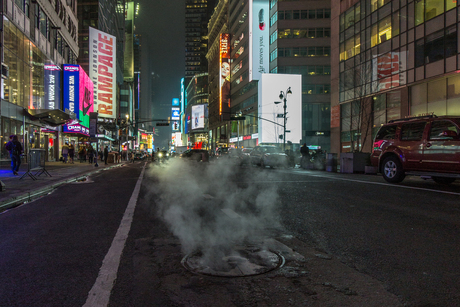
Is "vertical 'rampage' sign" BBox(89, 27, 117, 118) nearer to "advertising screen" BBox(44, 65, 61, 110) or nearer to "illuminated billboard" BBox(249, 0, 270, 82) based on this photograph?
→ "advertising screen" BBox(44, 65, 61, 110)

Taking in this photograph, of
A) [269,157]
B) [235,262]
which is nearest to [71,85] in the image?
[269,157]

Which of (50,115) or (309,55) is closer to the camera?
(50,115)

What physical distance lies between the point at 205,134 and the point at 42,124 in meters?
116

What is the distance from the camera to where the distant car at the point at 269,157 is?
21.2m

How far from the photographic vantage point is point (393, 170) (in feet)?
34.2

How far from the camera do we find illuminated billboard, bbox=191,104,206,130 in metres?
134

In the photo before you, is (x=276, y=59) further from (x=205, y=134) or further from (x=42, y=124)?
(x=205, y=134)

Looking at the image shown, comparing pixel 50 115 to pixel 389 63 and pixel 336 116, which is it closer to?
pixel 389 63

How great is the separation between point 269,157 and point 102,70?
149 feet

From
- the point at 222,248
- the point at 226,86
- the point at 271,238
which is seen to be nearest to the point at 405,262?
the point at 271,238

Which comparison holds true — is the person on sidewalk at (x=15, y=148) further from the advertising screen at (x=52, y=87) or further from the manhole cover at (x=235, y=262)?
the advertising screen at (x=52, y=87)

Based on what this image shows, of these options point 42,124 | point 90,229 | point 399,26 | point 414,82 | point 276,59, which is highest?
point 276,59

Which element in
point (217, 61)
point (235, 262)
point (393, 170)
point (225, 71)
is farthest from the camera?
point (217, 61)

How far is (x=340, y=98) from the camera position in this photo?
3772 cm
